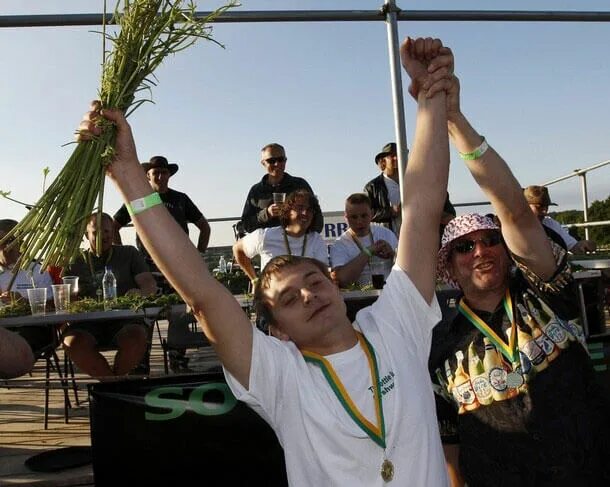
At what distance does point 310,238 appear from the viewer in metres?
5.04

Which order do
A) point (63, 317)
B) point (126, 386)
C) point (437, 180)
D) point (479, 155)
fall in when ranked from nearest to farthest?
point (437, 180) < point (479, 155) < point (126, 386) < point (63, 317)

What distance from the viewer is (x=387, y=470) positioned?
62.4 inches

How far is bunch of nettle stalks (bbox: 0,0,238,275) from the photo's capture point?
1649mm

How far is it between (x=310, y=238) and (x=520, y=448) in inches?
128

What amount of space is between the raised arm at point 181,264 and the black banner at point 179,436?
1.31 meters

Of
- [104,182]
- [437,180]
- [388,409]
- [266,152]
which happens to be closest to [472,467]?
[388,409]

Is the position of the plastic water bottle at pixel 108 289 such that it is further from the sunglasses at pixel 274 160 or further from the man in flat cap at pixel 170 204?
the sunglasses at pixel 274 160

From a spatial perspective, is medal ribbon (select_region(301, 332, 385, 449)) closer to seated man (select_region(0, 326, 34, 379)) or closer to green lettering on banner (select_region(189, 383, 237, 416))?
seated man (select_region(0, 326, 34, 379))

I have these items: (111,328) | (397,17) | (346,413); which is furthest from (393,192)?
(346,413)

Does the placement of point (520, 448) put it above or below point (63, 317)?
below

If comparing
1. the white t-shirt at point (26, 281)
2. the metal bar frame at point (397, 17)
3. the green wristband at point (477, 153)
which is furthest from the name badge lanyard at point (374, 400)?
the white t-shirt at point (26, 281)

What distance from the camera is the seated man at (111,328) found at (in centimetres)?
464

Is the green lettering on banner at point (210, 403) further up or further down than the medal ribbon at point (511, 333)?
further down

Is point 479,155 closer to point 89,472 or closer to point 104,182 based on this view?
point 104,182
